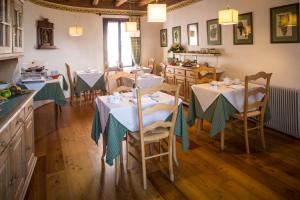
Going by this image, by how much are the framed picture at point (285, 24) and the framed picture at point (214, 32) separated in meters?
1.35

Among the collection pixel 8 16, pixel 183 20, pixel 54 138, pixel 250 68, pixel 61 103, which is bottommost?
pixel 54 138

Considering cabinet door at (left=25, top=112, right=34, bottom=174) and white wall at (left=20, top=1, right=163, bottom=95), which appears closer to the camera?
cabinet door at (left=25, top=112, right=34, bottom=174)

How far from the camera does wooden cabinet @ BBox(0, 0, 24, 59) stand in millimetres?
2629

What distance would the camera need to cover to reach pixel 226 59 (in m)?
5.11

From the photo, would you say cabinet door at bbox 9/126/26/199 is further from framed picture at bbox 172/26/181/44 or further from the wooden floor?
framed picture at bbox 172/26/181/44

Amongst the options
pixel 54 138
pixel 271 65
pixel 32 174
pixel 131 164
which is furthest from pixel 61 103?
pixel 271 65

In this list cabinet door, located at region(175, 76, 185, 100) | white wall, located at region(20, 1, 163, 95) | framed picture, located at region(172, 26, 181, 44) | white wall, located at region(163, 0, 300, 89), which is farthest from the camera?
framed picture, located at region(172, 26, 181, 44)

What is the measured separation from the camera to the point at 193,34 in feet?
20.2

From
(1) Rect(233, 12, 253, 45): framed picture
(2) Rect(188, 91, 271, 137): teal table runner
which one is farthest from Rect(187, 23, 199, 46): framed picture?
(2) Rect(188, 91, 271, 137): teal table runner

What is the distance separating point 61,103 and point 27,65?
7.23 feet

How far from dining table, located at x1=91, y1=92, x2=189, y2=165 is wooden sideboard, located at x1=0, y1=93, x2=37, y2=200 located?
2.40ft

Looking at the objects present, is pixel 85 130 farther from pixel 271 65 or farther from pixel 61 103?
pixel 271 65

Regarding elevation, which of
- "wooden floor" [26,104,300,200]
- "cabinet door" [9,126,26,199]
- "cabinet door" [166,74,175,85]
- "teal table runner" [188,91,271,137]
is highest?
"cabinet door" [166,74,175,85]

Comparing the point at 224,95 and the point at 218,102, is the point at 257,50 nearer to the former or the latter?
the point at 224,95
